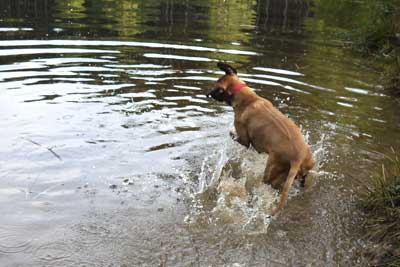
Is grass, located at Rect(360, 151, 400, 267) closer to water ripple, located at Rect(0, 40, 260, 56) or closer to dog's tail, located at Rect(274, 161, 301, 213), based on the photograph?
dog's tail, located at Rect(274, 161, 301, 213)

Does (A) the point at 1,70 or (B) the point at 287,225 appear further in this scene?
(A) the point at 1,70

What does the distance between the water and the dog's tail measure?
0.88 ft

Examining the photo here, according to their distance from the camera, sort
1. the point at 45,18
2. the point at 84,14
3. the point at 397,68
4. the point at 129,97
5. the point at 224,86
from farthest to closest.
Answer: the point at 84,14, the point at 45,18, the point at 397,68, the point at 129,97, the point at 224,86

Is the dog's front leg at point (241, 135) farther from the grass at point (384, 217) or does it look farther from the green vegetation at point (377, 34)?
the green vegetation at point (377, 34)

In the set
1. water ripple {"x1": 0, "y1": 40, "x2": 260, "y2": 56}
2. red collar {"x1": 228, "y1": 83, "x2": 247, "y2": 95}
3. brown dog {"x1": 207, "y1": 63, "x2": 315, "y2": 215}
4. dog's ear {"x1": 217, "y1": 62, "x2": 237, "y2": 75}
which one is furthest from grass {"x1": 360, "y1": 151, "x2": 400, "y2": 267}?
water ripple {"x1": 0, "y1": 40, "x2": 260, "y2": 56}

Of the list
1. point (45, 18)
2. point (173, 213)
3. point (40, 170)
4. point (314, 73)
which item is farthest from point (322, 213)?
point (45, 18)

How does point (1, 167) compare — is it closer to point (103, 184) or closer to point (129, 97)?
point (103, 184)

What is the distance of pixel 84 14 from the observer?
1814 cm

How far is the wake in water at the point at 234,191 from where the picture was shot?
508 cm

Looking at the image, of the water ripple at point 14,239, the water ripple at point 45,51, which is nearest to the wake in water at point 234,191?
the water ripple at point 14,239

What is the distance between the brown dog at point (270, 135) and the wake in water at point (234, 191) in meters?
0.28

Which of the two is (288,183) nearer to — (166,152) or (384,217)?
(384,217)

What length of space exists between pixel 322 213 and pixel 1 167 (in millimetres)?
3880

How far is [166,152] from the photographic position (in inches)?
262
